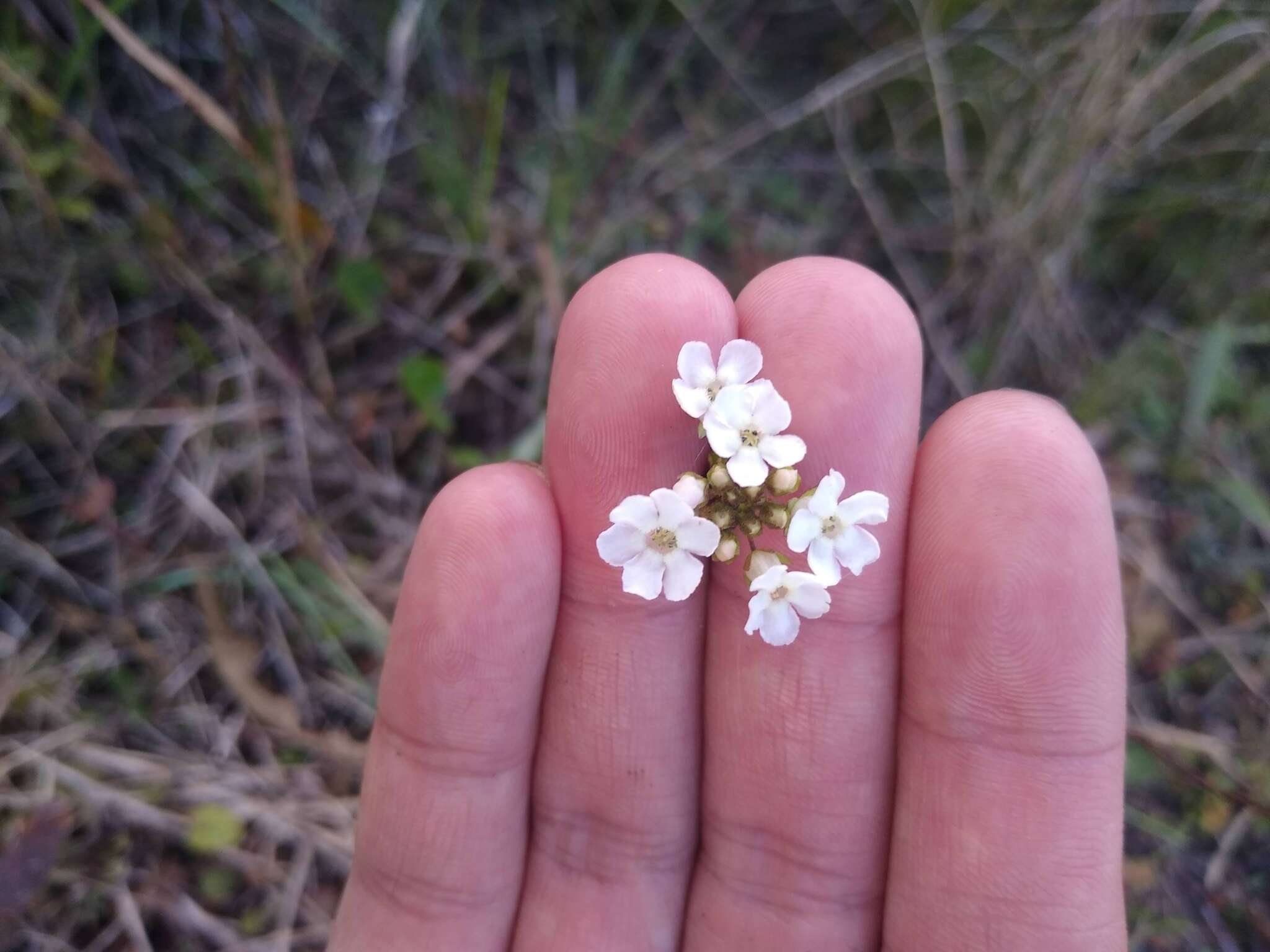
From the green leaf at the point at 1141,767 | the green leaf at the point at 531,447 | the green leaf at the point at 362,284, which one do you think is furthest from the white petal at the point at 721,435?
the green leaf at the point at 1141,767

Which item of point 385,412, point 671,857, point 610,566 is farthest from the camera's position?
point 385,412

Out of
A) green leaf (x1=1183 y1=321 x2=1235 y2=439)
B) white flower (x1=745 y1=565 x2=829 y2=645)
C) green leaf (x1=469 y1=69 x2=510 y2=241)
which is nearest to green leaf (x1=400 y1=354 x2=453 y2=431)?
green leaf (x1=469 y1=69 x2=510 y2=241)

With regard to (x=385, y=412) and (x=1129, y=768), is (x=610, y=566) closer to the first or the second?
(x=385, y=412)

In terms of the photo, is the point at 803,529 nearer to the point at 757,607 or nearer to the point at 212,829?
the point at 757,607

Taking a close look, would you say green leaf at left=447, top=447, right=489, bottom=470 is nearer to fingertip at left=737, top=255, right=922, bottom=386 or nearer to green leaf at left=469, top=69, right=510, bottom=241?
green leaf at left=469, top=69, right=510, bottom=241

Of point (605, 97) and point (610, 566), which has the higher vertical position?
point (605, 97)

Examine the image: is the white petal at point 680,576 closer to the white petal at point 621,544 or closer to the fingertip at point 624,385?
the white petal at point 621,544

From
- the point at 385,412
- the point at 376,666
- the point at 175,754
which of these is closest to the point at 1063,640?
the point at 376,666

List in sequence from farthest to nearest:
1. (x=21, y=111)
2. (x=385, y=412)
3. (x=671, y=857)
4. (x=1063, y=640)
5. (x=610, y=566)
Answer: (x=385, y=412) < (x=21, y=111) < (x=671, y=857) < (x=610, y=566) < (x=1063, y=640)

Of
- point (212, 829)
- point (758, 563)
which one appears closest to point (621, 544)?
point (758, 563)
